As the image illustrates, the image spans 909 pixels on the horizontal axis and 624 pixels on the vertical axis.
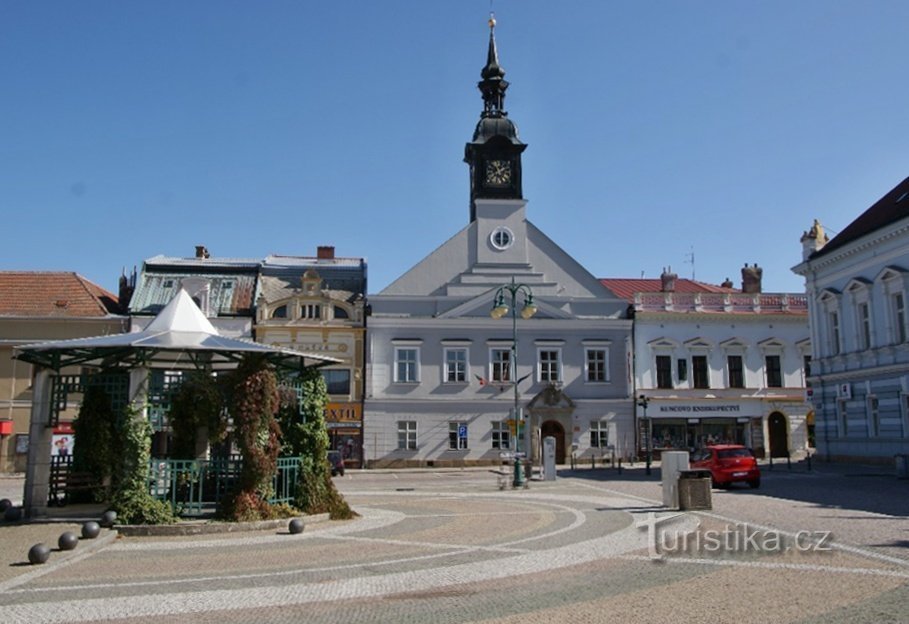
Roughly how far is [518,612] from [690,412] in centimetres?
3858

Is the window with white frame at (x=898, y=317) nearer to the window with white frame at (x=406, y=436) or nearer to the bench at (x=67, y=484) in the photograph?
the window with white frame at (x=406, y=436)

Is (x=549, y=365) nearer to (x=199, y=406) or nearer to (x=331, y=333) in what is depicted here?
(x=331, y=333)

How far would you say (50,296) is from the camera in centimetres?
4278

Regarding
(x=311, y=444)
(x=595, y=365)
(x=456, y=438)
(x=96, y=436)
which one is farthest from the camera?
(x=595, y=365)

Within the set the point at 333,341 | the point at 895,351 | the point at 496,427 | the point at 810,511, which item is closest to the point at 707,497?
the point at 810,511

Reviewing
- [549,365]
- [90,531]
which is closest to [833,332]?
[549,365]

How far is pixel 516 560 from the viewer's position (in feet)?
40.1

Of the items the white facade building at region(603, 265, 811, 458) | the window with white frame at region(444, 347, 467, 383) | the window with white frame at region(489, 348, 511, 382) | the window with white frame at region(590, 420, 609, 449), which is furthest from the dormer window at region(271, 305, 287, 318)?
the white facade building at region(603, 265, 811, 458)

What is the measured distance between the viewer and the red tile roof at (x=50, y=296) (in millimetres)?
41688

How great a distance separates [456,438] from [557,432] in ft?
18.4

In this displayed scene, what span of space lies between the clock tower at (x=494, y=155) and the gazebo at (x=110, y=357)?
91.2 ft

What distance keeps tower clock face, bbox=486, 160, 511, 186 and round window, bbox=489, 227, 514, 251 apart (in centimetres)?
291

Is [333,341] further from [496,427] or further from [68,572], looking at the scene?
[68,572]

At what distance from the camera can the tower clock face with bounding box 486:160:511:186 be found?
46031 mm
